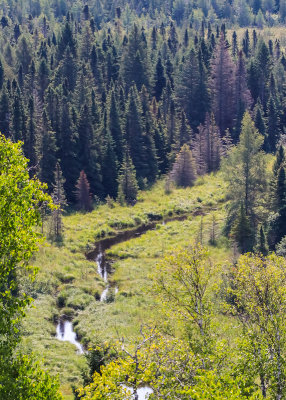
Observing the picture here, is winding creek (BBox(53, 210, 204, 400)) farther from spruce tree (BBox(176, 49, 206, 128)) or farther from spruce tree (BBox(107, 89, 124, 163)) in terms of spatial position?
spruce tree (BBox(176, 49, 206, 128))

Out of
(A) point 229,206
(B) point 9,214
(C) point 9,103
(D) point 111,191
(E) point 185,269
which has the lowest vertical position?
(D) point 111,191

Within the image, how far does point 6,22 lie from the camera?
175m

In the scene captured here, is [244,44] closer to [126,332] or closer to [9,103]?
[9,103]

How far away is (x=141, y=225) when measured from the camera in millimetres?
71500

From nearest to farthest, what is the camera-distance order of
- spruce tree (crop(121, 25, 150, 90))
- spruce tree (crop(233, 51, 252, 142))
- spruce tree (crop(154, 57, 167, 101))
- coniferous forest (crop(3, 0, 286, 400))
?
coniferous forest (crop(3, 0, 286, 400)) → spruce tree (crop(233, 51, 252, 142)) → spruce tree (crop(121, 25, 150, 90)) → spruce tree (crop(154, 57, 167, 101))

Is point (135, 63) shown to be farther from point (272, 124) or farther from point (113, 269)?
point (113, 269)

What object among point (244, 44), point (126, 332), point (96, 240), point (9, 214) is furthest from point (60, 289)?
point (244, 44)

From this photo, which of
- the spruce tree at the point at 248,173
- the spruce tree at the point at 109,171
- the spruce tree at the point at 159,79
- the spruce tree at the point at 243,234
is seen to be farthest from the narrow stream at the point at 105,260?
the spruce tree at the point at 159,79

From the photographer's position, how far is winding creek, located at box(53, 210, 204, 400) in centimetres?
3777

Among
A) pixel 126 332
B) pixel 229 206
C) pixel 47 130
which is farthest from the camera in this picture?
pixel 47 130

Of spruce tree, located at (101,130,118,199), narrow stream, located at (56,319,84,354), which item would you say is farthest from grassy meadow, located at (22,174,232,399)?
spruce tree, located at (101,130,118,199)

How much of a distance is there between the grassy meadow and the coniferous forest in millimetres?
200

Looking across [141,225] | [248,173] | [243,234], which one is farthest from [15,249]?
[141,225]

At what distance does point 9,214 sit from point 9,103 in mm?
80496
